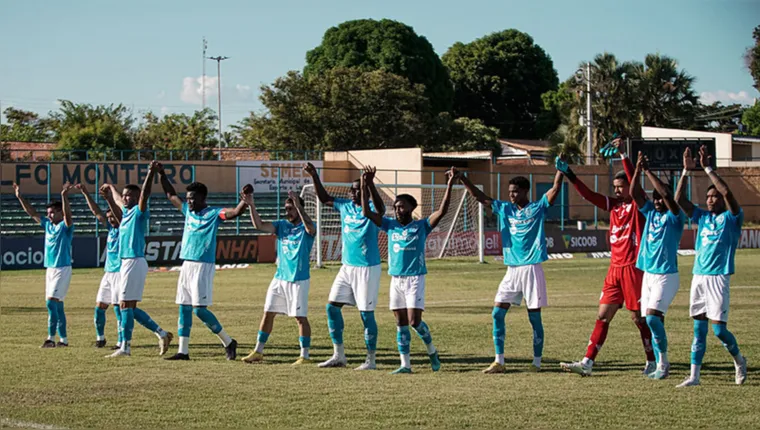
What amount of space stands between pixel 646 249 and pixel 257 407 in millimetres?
4829

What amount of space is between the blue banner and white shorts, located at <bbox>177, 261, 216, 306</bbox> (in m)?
22.3

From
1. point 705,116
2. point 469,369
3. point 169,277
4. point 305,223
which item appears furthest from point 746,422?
point 705,116

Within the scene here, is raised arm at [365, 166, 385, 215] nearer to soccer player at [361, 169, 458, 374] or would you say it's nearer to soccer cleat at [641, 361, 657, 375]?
soccer player at [361, 169, 458, 374]

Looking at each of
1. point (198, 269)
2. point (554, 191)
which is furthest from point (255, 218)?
point (554, 191)

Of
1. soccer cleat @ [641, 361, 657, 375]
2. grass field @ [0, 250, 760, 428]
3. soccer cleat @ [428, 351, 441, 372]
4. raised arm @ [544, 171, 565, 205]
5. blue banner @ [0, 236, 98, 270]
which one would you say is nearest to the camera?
grass field @ [0, 250, 760, 428]

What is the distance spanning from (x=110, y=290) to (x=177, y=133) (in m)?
59.7

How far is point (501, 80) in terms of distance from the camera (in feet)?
283

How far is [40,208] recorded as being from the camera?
4347 cm

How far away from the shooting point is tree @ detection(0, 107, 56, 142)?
68.1 m

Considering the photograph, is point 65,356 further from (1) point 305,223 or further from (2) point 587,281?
(2) point 587,281

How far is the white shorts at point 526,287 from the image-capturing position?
11.6 m

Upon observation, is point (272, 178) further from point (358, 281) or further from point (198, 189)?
point (358, 281)

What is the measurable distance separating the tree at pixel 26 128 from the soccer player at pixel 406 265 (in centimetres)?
5772

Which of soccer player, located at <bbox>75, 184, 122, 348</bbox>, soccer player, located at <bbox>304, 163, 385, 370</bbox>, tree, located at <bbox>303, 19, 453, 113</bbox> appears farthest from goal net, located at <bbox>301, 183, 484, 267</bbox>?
tree, located at <bbox>303, 19, 453, 113</bbox>
